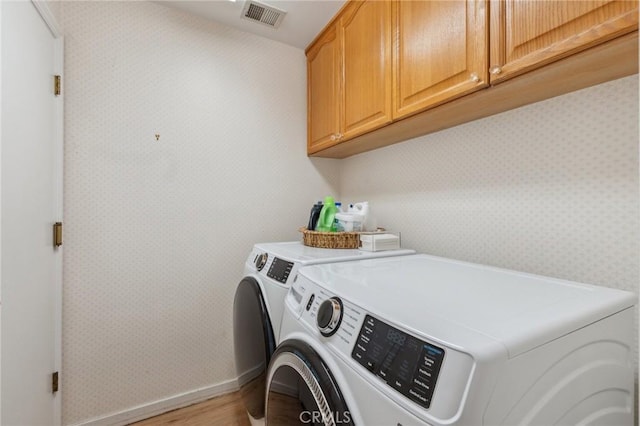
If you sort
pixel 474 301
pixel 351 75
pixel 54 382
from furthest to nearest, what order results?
pixel 351 75, pixel 54 382, pixel 474 301

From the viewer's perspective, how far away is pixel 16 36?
41.8 inches

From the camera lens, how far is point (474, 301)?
2.27ft

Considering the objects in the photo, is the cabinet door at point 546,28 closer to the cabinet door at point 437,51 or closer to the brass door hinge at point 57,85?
the cabinet door at point 437,51

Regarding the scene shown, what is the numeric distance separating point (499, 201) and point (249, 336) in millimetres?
1246

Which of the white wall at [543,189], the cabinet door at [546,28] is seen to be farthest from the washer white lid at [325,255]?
the cabinet door at [546,28]

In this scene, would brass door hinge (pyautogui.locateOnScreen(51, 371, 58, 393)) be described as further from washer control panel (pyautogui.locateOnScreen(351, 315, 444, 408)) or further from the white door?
washer control panel (pyautogui.locateOnScreen(351, 315, 444, 408))

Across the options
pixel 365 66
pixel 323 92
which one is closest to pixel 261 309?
pixel 365 66

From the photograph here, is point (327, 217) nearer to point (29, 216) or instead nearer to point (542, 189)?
point (542, 189)

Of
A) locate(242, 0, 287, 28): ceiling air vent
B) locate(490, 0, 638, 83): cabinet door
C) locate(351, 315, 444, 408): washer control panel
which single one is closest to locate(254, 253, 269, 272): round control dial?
locate(351, 315, 444, 408): washer control panel

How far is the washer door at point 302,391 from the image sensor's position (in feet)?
2.01

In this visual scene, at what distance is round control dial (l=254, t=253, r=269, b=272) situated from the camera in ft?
4.42

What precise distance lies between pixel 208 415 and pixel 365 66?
7.10 feet

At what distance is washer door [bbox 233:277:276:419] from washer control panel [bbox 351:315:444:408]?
59cm

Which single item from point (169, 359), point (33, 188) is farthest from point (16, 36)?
point (169, 359)
